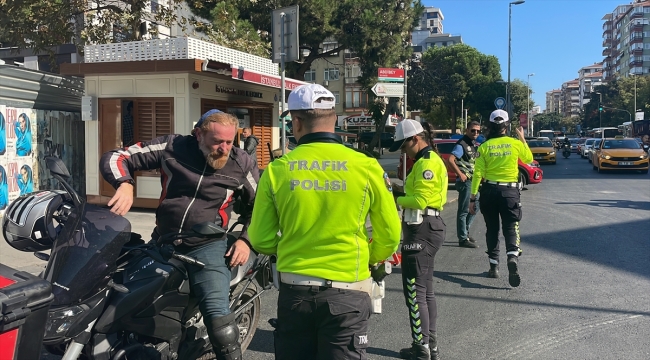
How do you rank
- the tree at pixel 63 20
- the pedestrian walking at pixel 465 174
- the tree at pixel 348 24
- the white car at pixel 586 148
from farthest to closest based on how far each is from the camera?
the white car at pixel 586 148 → the tree at pixel 348 24 → the tree at pixel 63 20 → the pedestrian walking at pixel 465 174

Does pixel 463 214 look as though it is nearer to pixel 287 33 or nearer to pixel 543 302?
pixel 543 302

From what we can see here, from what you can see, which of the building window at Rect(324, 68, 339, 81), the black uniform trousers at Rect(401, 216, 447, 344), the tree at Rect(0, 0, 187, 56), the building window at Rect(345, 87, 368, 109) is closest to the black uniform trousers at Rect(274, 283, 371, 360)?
the black uniform trousers at Rect(401, 216, 447, 344)

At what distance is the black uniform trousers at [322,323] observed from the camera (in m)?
2.34

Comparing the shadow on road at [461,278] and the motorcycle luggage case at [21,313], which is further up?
the motorcycle luggage case at [21,313]

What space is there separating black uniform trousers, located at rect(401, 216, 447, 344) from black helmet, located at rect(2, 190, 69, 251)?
2.48 meters

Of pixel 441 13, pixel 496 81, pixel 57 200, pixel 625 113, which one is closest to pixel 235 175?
pixel 57 200

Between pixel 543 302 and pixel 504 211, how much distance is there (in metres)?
1.09

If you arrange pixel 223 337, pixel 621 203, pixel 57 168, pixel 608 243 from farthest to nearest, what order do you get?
1. pixel 621 203
2. pixel 608 243
3. pixel 223 337
4. pixel 57 168

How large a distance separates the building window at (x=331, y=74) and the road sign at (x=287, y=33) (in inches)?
1810

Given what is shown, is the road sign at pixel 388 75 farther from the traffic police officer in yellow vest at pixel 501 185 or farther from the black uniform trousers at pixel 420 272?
the black uniform trousers at pixel 420 272

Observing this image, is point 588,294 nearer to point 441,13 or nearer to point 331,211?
point 331,211

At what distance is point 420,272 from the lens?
4.21 metres

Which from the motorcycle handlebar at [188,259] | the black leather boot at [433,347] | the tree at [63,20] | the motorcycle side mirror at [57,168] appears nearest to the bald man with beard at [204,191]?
the motorcycle handlebar at [188,259]

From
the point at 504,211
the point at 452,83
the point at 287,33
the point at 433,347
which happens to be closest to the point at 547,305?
the point at 504,211
